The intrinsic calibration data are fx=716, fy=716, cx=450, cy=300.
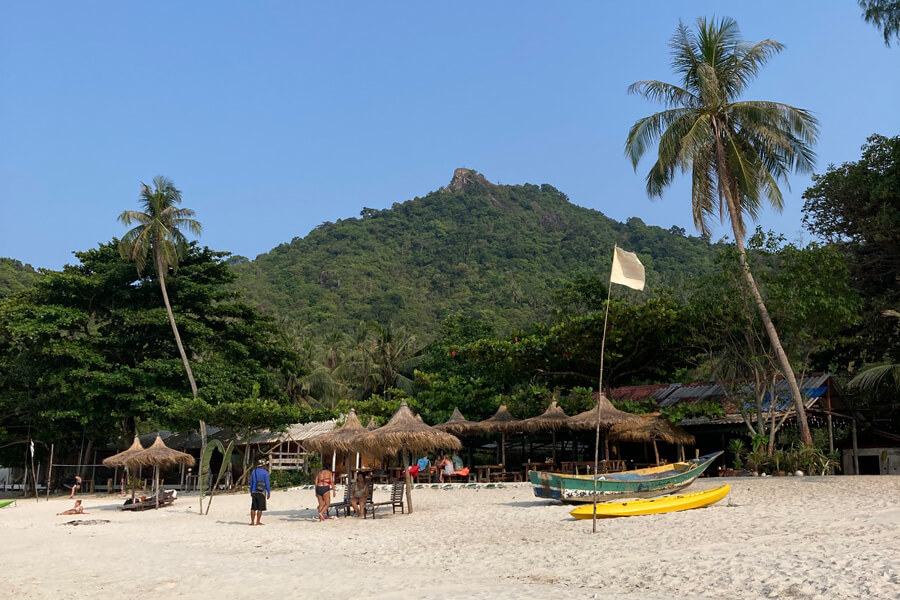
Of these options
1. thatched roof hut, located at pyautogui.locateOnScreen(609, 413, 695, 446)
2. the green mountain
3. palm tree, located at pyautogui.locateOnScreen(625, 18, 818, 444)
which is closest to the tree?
palm tree, located at pyautogui.locateOnScreen(625, 18, 818, 444)

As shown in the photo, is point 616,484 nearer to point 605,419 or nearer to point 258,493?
point 605,419

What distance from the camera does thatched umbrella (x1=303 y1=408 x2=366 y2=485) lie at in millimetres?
15289

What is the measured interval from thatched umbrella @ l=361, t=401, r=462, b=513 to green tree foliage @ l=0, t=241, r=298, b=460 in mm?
14431

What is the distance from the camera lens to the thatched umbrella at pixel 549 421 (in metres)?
20.2

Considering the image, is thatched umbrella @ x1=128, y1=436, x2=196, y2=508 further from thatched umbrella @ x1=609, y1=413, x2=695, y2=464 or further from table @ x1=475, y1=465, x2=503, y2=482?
thatched umbrella @ x1=609, y1=413, x2=695, y2=464

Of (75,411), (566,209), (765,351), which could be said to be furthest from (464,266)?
(765,351)

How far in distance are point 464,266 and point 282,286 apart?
22.0 metres

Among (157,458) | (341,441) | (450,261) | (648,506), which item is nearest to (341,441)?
(341,441)

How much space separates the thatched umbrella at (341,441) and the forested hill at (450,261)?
1378 inches

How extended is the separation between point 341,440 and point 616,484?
579 cm

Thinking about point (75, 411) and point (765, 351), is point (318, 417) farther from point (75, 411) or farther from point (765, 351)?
point (765, 351)

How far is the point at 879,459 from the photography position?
2183 centimetres

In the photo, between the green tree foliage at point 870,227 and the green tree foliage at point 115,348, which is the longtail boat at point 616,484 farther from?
the green tree foliage at point 115,348

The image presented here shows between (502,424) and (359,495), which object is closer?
(359,495)
